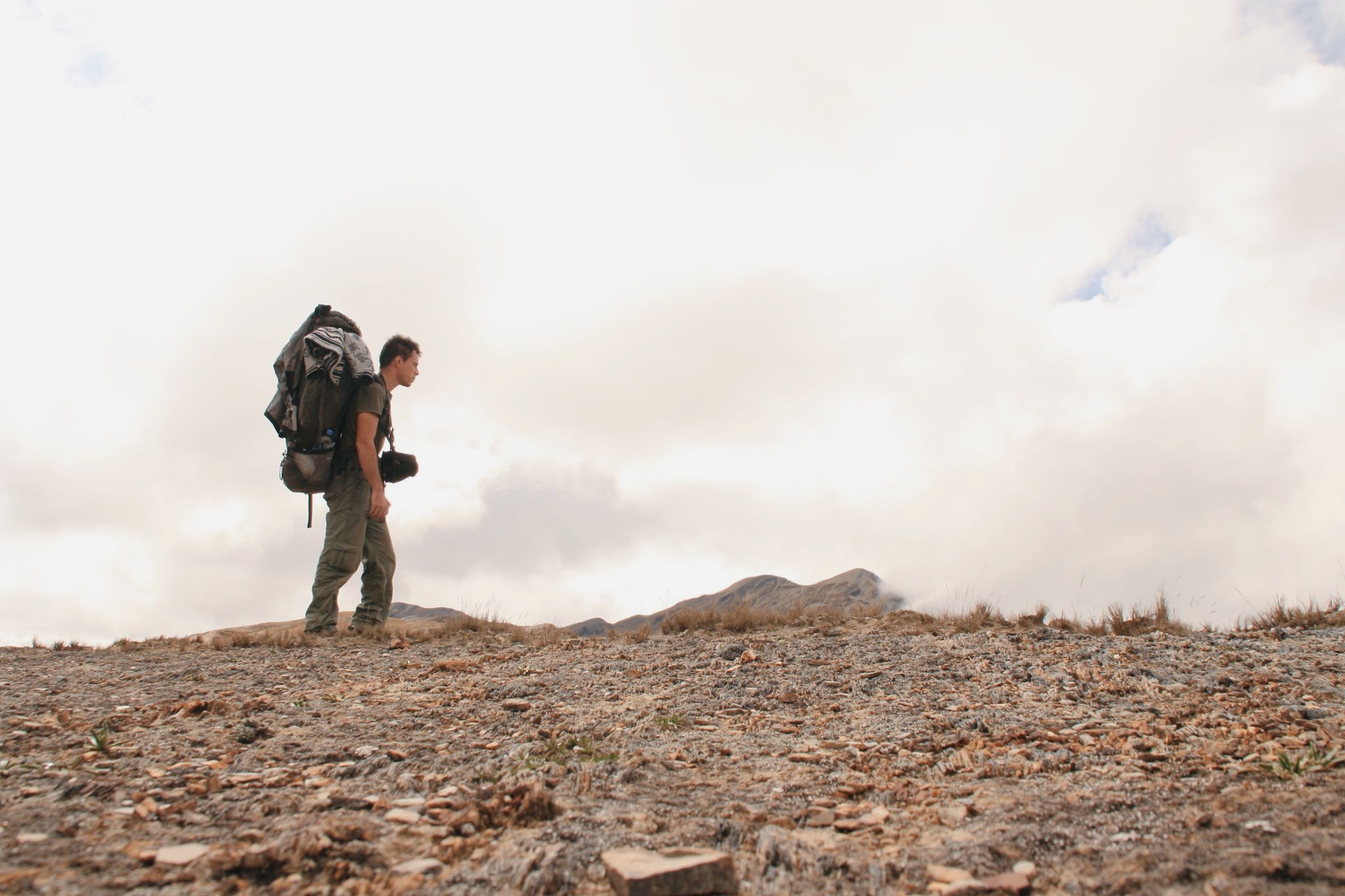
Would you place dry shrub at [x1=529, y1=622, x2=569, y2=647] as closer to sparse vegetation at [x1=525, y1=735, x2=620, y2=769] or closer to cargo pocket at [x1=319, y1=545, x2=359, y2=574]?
cargo pocket at [x1=319, y1=545, x2=359, y2=574]

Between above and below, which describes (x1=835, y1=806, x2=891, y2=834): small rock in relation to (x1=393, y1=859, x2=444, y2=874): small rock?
below

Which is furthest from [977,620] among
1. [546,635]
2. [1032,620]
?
[546,635]

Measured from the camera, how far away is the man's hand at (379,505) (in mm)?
6914

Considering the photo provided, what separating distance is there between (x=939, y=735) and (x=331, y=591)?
5.34 m

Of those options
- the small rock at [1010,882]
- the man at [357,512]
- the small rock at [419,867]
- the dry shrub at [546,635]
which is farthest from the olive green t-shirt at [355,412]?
the small rock at [1010,882]

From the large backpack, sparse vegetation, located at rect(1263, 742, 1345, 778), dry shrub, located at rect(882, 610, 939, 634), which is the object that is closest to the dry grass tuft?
dry shrub, located at rect(882, 610, 939, 634)

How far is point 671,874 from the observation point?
1.82 meters

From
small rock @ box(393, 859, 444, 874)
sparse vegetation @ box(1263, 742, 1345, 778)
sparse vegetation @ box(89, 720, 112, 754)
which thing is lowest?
small rock @ box(393, 859, 444, 874)

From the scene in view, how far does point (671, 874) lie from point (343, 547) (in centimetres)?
567

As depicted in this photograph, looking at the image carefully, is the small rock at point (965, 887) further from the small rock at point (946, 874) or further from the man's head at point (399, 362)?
the man's head at point (399, 362)

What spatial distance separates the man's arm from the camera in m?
6.80

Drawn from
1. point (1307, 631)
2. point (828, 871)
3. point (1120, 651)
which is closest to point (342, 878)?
point (828, 871)

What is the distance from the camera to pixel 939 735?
3158 mm

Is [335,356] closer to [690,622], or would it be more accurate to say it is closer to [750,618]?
[690,622]
